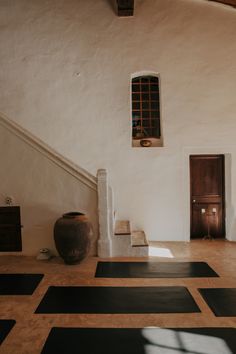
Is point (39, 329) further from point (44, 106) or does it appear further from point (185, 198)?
point (44, 106)

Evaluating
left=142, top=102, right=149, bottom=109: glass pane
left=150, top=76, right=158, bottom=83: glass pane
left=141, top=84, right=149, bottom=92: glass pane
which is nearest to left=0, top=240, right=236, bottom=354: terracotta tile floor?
left=142, top=102, right=149, bottom=109: glass pane

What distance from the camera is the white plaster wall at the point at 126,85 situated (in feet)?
26.6

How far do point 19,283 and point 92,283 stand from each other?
129cm

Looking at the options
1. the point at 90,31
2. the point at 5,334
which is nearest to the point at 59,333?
the point at 5,334

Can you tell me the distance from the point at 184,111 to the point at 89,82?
2.59 metres

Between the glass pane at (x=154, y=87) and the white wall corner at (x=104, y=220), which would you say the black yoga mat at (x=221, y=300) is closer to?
the white wall corner at (x=104, y=220)

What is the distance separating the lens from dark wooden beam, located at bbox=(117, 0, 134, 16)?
761 cm

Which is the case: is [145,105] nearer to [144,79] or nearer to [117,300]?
[144,79]

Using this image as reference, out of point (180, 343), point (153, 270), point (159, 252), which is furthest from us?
point (159, 252)

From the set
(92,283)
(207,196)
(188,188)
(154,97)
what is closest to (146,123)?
(154,97)

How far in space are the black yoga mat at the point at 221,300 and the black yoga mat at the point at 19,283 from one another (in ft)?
9.27

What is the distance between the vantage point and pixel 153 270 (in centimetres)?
612

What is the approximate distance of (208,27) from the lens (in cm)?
807

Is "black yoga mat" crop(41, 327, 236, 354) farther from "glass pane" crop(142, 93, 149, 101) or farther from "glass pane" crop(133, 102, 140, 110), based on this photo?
"glass pane" crop(142, 93, 149, 101)
